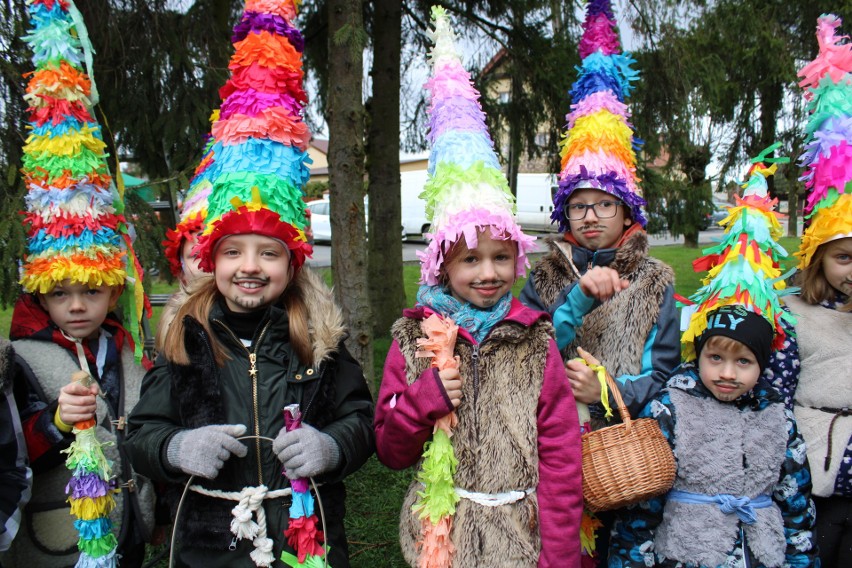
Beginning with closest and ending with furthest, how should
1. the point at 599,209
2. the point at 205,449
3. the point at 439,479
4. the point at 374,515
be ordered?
the point at 205,449 → the point at 439,479 → the point at 599,209 → the point at 374,515

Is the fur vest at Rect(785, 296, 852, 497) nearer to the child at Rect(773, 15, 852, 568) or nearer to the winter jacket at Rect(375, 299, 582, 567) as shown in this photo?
the child at Rect(773, 15, 852, 568)

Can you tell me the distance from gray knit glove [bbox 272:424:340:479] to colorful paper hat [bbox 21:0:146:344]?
102cm

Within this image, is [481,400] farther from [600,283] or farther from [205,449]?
[205,449]

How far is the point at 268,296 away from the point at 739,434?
67.9 inches

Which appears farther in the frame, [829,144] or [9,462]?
[829,144]

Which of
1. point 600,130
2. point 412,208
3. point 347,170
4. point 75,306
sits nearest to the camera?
point 75,306

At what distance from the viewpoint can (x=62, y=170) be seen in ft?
8.73

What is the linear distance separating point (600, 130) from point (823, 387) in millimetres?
1385

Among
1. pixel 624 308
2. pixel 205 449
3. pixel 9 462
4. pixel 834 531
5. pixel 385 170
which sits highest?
pixel 385 170

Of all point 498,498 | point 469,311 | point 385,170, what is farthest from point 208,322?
point 385,170

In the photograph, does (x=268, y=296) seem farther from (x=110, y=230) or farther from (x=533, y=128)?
(x=533, y=128)

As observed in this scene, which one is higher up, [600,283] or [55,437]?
[600,283]

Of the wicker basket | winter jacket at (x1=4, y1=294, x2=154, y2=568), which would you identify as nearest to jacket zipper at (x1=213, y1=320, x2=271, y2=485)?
winter jacket at (x1=4, y1=294, x2=154, y2=568)

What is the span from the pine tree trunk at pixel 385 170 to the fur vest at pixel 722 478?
5281 millimetres
